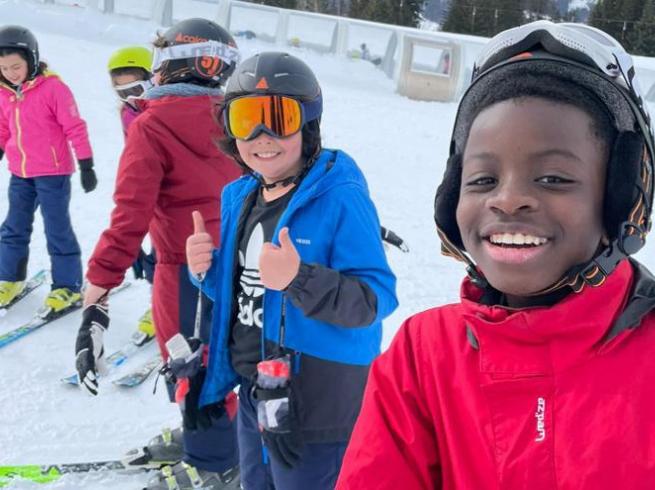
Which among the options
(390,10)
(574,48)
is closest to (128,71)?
(574,48)

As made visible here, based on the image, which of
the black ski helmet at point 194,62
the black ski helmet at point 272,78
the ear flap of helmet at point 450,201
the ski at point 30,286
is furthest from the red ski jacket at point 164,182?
the ski at point 30,286

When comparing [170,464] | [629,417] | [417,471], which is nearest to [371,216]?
[417,471]

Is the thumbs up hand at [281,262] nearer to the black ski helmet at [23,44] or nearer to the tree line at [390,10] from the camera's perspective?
the black ski helmet at [23,44]

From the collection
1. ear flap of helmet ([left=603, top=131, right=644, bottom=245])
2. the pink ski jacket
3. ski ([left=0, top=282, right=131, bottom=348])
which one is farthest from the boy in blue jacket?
the pink ski jacket

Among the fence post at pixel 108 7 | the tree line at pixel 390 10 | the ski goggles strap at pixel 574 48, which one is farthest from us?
the tree line at pixel 390 10

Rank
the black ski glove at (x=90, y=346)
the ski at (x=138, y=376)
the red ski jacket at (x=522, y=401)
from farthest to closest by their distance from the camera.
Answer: the ski at (x=138, y=376) → the black ski glove at (x=90, y=346) → the red ski jacket at (x=522, y=401)

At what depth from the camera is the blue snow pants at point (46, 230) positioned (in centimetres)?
529

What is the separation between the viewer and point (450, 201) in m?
1.27

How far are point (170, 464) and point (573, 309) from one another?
9.54 feet

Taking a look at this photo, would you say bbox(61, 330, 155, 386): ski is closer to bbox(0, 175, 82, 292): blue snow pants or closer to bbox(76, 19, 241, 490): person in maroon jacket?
bbox(0, 175, 82, 292): blue snow pants

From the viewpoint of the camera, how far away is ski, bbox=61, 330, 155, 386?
14.1 feet

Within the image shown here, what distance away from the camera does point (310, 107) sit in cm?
236

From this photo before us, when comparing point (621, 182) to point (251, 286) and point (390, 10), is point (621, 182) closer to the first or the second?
point (251, 286)

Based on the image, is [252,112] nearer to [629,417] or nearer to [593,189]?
[593,189]
